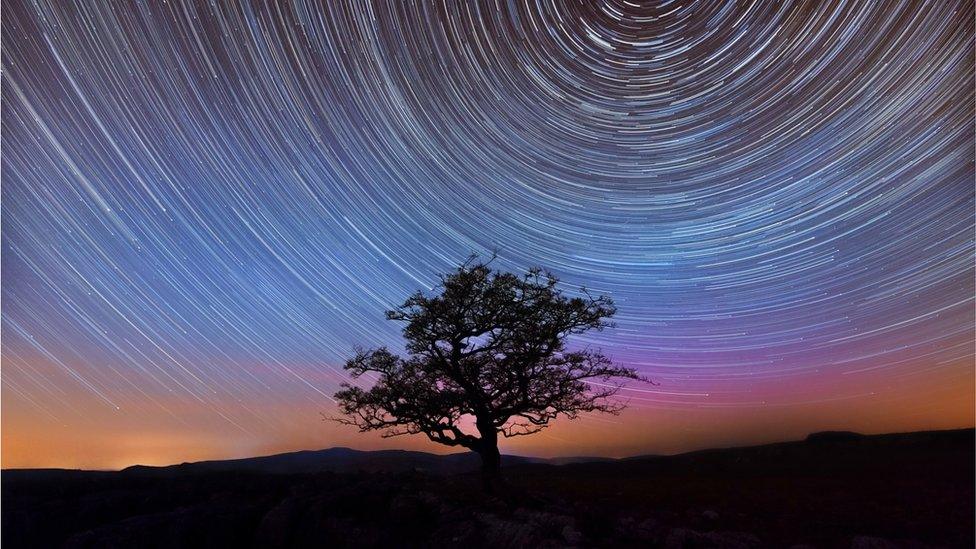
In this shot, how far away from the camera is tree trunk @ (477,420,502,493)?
57.3 feet

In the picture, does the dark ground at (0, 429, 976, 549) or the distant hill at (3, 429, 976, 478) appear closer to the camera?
the dark ground at (0, 429, 976, 549)

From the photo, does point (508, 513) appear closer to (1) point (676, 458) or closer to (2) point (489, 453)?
(2) point (489, 453)

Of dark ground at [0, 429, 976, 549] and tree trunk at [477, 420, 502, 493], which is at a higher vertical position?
tree trunk at [477, 420, 502, 493]

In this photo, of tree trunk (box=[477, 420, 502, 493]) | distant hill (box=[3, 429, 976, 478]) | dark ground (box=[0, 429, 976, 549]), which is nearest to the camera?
dark ground (box=[0, 429, 976, 549])

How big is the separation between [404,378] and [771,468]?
23.1 m

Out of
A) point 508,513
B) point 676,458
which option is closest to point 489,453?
point 508,513

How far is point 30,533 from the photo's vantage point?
55.5ft

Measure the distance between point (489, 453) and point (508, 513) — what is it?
12.3 ft

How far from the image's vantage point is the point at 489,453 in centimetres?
1755

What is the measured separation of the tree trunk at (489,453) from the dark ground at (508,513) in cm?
61

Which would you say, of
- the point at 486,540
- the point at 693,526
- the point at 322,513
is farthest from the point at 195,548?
the point at 693,526

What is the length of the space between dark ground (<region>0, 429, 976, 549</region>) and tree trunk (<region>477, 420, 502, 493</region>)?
61 centimetres

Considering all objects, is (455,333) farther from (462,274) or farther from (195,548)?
(195,548)

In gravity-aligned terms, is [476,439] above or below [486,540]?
above
